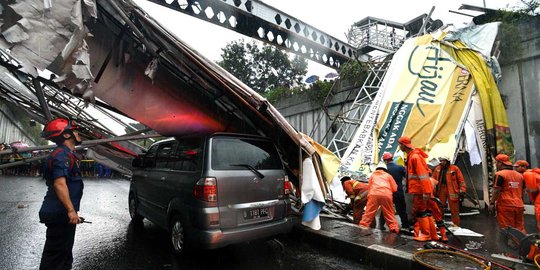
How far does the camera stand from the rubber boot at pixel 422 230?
15.2 ft

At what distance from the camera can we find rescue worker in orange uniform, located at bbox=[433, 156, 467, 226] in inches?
248

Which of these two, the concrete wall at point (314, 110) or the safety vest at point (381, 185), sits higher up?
the concrete wall at point (314, 110)

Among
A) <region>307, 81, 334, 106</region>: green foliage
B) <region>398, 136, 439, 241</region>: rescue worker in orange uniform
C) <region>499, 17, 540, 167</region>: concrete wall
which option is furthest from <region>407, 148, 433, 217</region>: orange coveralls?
<region>307, 81, 334, 106</region>: green foliage

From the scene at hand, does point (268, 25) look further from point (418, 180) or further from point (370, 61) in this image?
point (418, 180)

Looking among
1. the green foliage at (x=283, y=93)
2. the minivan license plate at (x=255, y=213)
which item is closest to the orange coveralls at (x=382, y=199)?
the minivan license plate at (x=255, y=213)

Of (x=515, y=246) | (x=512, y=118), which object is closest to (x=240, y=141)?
(x=515, y=246)

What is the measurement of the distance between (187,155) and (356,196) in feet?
12.3

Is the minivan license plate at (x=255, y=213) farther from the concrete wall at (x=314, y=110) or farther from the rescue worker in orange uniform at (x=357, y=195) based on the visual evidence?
the concrete wall at (x=314, y=110)

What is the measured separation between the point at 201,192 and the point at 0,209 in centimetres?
729

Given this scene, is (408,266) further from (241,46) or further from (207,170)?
(241,46)

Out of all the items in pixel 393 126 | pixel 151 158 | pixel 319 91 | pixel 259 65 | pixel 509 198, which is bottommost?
pixel 509 198

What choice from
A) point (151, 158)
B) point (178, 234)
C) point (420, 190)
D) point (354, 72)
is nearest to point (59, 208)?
point (178, 234)

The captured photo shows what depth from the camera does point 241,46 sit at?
3275 centimetres

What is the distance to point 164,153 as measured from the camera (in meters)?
5.19
